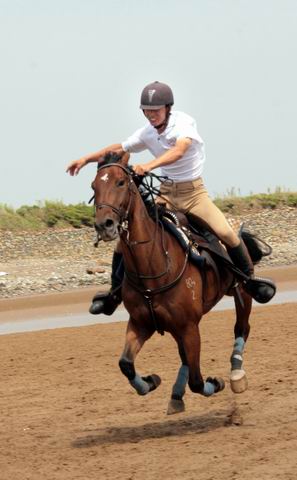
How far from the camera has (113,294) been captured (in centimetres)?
1239

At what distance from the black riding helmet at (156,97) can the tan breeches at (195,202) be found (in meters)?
1.09

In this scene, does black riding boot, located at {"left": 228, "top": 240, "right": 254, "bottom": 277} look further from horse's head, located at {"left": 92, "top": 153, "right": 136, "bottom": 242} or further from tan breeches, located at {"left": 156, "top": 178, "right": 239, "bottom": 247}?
horse's head, located at {"left": 92, "top": 153, "right": 136, "bottom": 242}

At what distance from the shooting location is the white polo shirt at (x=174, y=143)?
11781 mm

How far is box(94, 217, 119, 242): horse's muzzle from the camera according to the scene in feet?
34.6

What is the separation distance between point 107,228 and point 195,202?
214 centimetres

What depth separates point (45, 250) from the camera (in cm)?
3078

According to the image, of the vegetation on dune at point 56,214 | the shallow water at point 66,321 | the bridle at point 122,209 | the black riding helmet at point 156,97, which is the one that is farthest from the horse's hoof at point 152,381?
the vegetation on dune at point 56,214

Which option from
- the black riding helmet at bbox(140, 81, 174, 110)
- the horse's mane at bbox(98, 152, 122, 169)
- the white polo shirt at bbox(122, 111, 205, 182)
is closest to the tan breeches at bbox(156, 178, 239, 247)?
the white polo shirt at bbox(122, 111, 205, 182)

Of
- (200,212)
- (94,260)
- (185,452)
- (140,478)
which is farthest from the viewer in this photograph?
(94,260)

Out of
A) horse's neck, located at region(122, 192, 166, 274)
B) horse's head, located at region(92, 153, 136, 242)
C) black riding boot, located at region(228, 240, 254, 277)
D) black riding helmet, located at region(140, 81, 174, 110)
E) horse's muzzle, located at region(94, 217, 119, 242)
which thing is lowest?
black riding boot, located at region(228, 240, 254, 277)

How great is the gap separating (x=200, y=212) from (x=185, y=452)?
2553 millimetres

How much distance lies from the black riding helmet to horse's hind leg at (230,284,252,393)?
261 centimetres

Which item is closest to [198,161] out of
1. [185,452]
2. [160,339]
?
[185,452]

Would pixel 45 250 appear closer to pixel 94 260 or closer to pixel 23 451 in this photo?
pixel 94 260
